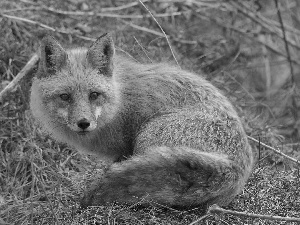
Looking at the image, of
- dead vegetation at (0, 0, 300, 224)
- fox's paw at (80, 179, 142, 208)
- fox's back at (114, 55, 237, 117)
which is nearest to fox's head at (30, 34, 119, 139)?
fox's back at (114, 55, 237, 117)

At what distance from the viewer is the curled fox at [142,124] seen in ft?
15.8

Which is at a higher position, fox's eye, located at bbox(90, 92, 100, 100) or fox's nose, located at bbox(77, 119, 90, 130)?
fox's eye, located at bbox(90, 92, 100, 100)

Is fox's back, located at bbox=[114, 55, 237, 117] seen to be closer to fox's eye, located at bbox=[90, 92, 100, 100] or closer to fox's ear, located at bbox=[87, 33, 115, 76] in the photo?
fox's ear, located at bbox=[87, 33, 115, 76]

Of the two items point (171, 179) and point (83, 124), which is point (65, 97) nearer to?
point (83, 124)

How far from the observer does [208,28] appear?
405 inches

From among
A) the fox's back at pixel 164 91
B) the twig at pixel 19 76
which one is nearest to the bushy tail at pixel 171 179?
the fox's back at pixel 164 91

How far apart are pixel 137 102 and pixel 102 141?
0.54 meters

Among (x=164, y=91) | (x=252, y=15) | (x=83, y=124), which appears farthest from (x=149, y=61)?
(x=252, y=15)

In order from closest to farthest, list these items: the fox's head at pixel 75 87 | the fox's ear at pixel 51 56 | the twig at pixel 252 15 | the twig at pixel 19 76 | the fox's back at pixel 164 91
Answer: the fox's head at pixel 75 87, the fox's ear at pixel 51 56, the fox's back at pixel 164 91, the twig at pixel 19 76, the twig at pixel 252 15

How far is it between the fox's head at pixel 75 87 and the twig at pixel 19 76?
119 cm

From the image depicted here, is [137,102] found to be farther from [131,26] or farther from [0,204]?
[131,26]

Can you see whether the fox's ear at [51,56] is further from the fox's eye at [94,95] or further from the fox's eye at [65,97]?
the fox's eye at [94,95]

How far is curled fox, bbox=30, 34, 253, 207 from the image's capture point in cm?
482

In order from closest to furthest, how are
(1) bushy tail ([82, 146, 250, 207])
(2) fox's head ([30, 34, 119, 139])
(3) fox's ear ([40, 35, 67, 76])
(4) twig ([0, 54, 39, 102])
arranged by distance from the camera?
(1) bushy tail ([82, 146, 250, 207]), (2) fox's head ([30, 34, 119, 139]), (3) fox's ear ([40, 35, 67, 76]), (4) twig ([0, 54, 39, 102])
